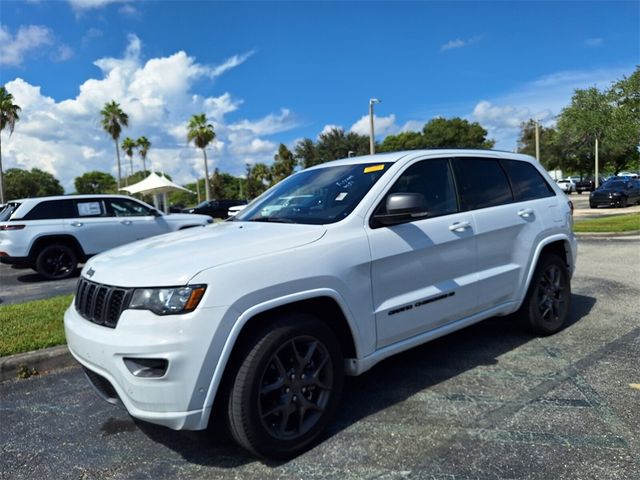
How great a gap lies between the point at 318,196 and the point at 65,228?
7.96m

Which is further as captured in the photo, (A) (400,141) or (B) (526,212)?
(A) (400,141)

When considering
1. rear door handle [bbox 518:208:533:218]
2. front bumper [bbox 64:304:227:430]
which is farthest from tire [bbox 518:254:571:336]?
front bumper [bbox 64:304:227:430]

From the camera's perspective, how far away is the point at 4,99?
1361 inches

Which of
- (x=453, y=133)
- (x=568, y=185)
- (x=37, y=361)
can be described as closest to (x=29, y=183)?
(x=453, y=133)

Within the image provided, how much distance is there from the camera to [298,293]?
9.18 feet

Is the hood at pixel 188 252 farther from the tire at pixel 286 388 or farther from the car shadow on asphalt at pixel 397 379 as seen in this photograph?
the car shadow on asphalt at pixel 397 379

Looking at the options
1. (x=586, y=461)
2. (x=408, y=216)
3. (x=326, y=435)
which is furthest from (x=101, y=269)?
(x=586, y=461)

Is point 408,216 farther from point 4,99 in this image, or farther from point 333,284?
point 4,99

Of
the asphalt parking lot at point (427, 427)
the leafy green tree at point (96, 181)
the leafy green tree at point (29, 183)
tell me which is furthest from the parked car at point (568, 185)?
the leafy green tree at point (96, 181)

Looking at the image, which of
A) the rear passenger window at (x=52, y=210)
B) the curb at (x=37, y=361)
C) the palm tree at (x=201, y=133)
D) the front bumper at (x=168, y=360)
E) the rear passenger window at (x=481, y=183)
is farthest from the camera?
the palm tree at (x=201, y=133)

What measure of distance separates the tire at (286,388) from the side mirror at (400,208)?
836mm

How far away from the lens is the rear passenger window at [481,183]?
4059 millimetres

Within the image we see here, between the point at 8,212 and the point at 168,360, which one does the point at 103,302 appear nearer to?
the point at 168,360

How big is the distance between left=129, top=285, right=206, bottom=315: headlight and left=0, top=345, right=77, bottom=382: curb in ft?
8.45
